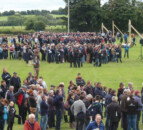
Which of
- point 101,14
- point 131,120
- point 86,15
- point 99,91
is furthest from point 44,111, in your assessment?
point 86,15

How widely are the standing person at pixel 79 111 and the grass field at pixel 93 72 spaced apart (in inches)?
401

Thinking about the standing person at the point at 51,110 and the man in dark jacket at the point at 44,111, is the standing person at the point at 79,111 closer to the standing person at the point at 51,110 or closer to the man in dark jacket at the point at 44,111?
the man in dark jacket at the point at 44,111

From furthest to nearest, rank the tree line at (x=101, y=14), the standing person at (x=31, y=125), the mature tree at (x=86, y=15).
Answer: the mature tree at (x=86, y=15) → the tree line at (x=101, y=14) → the standing person at (x=31, y=125)

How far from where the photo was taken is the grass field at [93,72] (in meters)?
26.8

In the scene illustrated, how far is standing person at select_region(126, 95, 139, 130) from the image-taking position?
13.7 m

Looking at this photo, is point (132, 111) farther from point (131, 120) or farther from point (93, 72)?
point (93, 72)

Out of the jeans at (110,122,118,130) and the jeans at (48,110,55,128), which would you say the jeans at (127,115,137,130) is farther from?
the jeans at (48,110,55,128)

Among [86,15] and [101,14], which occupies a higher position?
[101,14]

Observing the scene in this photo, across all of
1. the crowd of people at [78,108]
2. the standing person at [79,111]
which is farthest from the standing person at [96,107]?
the standing person at [79,111]

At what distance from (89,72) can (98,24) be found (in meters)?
44.2

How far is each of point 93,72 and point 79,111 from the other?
1647cm

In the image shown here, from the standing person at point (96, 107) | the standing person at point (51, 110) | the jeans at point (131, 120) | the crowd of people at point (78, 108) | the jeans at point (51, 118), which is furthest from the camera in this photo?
the jeans at point (51, 118)

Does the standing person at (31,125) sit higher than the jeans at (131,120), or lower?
higher

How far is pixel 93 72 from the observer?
98.4ft
